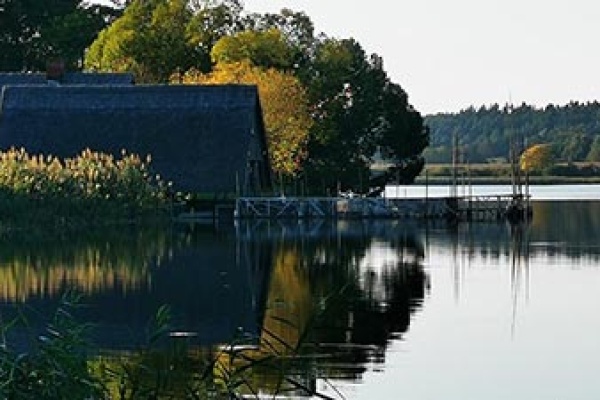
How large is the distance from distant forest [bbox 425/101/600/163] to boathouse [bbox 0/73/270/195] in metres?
77.1

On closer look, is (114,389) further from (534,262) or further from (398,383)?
(534,262)

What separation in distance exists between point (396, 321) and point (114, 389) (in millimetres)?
7148

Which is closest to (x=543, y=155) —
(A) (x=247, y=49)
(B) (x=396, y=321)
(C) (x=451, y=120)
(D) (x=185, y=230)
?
(C) (x=451, y=120)

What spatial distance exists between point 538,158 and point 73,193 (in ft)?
254

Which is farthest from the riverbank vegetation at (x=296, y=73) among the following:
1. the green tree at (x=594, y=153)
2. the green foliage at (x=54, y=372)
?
the green tree at (x=594, y=153)

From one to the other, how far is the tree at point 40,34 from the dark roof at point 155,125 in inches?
548

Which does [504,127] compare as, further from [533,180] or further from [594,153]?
[533,180]

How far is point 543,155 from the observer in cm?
11362

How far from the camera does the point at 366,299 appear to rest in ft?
71.6

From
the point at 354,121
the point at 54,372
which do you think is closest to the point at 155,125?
the point at 354,121

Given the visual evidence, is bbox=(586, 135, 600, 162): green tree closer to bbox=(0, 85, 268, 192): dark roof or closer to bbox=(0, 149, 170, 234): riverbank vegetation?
bbox=(0, 85, 268, 192): dark roof

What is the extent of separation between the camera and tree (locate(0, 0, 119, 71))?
67.0 m

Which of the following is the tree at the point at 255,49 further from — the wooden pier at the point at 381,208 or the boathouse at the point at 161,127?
the wooden pier at the point at 381,208

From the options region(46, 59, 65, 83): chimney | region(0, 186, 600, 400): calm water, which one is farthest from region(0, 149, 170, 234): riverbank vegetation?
region(46, 59, 65, 83): chimney
